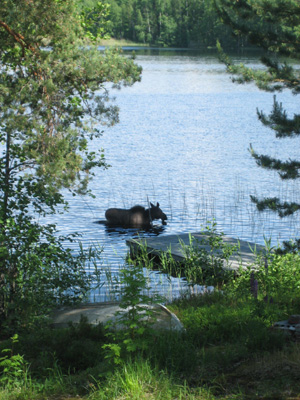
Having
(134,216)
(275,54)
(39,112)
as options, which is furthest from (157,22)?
(39,112)

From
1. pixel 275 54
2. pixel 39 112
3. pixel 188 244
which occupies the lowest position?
pixel 188 244

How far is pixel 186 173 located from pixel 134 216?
6.12 m

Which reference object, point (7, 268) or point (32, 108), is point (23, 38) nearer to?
point (32, 108)

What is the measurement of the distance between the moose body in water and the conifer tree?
599 centimetres

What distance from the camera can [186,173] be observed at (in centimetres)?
2309

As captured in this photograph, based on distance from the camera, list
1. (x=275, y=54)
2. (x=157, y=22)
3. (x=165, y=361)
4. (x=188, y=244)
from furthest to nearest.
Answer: (x=157, y=22)
(x=188, y=244)
(x=275, y=54)
(x=165, y=361)

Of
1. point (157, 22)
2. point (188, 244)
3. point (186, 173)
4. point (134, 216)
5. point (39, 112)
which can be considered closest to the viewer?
point (39, 112)

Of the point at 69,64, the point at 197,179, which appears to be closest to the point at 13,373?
the point at 69,64

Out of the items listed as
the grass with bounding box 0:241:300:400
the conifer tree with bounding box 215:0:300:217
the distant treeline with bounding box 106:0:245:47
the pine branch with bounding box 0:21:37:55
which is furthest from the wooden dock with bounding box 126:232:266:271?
the distant treeline with bounding box 106:0:245:47

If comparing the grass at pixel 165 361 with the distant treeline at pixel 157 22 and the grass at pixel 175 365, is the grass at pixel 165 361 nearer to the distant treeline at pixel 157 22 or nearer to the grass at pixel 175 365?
the grass at pixel 175 365

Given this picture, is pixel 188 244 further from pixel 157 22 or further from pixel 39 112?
pixel 157 22

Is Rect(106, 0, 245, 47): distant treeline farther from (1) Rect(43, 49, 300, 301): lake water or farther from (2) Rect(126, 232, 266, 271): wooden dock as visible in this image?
(2) Rect(126, 232, 266, 271): wooden dock

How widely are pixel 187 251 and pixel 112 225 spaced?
5.35 meters

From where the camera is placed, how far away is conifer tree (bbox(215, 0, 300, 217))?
36.7 ft
